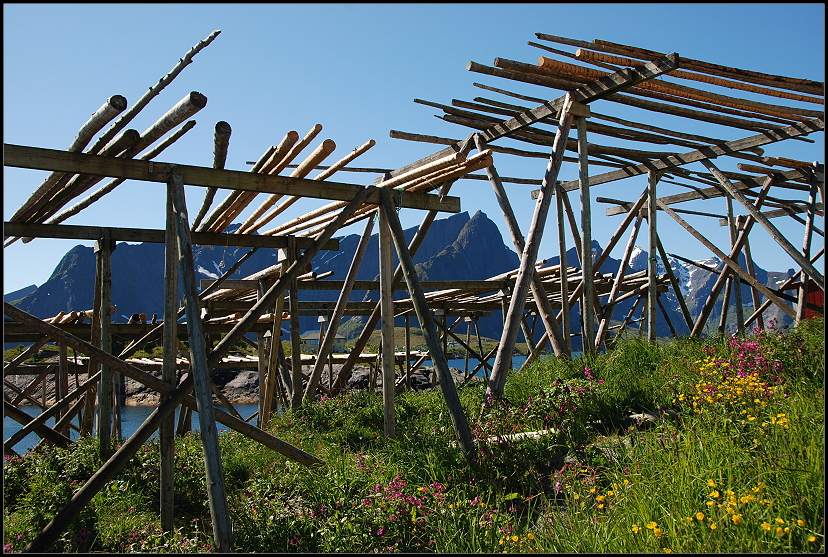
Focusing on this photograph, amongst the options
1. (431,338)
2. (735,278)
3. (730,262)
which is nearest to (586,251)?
(431,338)

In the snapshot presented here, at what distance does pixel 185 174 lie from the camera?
227 inches

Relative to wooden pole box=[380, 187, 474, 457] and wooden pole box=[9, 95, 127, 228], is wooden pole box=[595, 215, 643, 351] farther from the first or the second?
wooden pole box=[9, 95, 127, 228]

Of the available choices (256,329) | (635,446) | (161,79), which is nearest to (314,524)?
(635,446)

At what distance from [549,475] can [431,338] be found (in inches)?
69.7

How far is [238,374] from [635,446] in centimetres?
5229

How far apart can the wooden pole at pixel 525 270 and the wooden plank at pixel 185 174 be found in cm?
115

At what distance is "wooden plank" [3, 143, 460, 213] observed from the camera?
5.18 metres

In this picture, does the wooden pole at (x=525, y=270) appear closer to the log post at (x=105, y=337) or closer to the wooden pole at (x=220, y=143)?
the wooden pole at (x=220, y=143)

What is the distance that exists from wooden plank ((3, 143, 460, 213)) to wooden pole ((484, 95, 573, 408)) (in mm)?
1151

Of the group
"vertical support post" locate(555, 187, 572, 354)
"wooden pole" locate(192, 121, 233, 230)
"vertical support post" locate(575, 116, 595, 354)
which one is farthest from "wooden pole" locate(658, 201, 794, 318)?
"wooden pole" locate(192, 121, 233, 230)

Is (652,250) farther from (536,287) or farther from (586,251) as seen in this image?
(536,287)

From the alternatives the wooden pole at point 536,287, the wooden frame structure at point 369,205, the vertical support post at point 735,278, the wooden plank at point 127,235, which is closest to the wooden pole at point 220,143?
the wooden frame structure at point 369,205

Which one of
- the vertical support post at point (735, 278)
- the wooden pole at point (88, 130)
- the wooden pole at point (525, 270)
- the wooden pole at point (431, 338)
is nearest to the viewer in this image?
the wooden pole at point (88, 130)

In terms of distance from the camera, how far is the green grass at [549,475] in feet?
12.8
